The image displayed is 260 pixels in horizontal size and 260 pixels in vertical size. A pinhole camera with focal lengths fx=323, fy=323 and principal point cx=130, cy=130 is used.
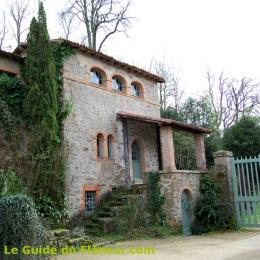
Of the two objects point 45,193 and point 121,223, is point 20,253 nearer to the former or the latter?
point 45,193

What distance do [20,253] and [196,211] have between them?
333 inches

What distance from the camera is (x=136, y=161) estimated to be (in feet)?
49.8

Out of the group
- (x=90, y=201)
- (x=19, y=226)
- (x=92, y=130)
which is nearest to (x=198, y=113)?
(x=92, y=130)

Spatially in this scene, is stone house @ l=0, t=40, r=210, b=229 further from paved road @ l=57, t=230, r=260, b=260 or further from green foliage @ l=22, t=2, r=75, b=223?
paved road @ l=57, t=230, r=260, b=260

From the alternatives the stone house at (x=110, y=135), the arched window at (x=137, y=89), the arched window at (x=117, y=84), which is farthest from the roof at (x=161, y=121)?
the arched window at (x=137, y=89)

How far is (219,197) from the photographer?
12477mm

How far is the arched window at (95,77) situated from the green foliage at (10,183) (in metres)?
6.08

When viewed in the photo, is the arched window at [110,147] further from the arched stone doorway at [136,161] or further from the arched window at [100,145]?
the arched stone doorway at [136,161]

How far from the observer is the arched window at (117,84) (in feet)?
49.0

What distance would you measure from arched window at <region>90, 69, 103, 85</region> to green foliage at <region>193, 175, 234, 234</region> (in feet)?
21.4

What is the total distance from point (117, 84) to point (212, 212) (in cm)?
711

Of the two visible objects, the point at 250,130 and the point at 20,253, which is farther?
the point at 250,130

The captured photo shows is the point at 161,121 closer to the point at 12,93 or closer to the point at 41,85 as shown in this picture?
the point at 41,85


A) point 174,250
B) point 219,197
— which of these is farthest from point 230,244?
point 219,197
